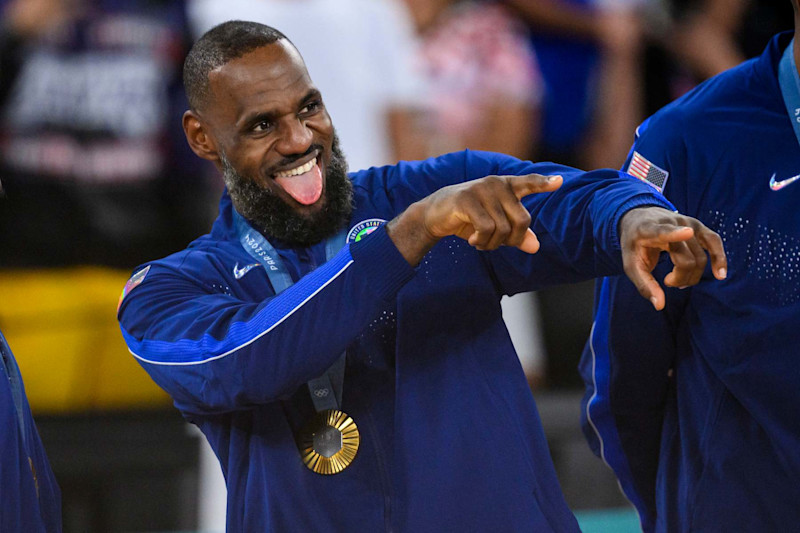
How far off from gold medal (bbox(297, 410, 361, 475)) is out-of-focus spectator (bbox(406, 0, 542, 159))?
3.35 meters

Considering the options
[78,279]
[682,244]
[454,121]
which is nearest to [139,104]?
[78,279]

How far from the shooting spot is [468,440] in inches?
84.0

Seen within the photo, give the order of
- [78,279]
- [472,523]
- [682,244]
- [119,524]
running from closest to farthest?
[682,244] → [472,523] → [119,524] → [78,279]

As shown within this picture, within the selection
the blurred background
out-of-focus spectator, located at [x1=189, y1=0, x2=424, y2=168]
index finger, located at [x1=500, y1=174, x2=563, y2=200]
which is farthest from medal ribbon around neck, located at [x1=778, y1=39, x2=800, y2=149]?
out-of-focus spectator, located at [x1=189, y1=0, x2=424, y2=168]

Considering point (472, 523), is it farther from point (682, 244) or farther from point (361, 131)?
point (361, 131)

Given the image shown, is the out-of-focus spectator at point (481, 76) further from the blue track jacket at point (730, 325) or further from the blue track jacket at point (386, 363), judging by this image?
the blue track jacket at point (386, 363)

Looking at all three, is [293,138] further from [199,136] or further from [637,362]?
[637,362]

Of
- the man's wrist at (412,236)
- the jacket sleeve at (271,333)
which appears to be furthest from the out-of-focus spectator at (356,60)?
the man's wrist at (412,236)

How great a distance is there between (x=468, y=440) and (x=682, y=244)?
0.59 meters

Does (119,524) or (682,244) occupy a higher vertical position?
(682,244)

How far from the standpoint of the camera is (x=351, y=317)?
198 centimetres

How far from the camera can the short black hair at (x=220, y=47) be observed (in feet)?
7.66

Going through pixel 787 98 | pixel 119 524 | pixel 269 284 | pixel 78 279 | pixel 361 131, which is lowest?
pixel 119 524

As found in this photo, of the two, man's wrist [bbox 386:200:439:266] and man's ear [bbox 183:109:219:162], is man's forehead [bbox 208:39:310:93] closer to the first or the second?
man's ear [bbox 183:109:219:162]
